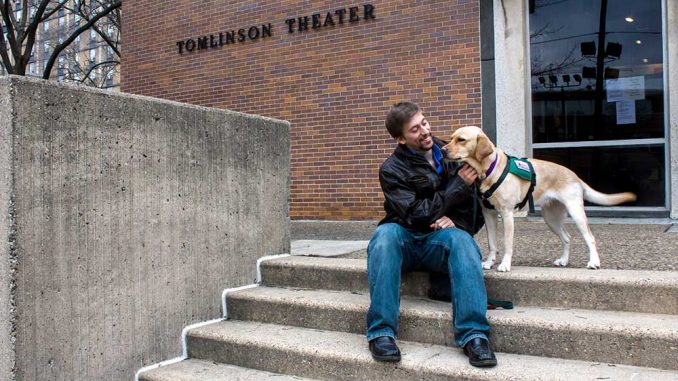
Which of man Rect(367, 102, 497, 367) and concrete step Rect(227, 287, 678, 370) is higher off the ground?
man Rect(367, 102, 497, 367)

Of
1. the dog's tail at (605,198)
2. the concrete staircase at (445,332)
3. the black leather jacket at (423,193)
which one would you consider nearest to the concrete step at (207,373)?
the concrete staircase at (445,332)

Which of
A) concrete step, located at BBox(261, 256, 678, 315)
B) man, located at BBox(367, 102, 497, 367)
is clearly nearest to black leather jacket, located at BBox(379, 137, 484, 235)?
man, located at BBox(367, 102, 497, 367)

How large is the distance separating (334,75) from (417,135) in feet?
17.2

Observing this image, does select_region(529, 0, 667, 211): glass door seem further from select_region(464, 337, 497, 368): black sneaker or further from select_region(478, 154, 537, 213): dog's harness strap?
select_region(464, 337, 497, 368): black sneaker

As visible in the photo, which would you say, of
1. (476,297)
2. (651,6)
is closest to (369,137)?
(651,6)

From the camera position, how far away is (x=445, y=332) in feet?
9.77

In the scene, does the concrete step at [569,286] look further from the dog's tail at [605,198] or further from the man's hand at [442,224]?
the dog's tail at [605,198]

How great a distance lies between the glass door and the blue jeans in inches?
192

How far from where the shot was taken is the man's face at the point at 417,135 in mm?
3207

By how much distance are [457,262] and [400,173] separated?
658 millimetres

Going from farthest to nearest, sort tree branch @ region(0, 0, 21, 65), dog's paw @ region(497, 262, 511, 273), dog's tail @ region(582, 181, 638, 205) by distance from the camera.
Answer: tree branch @ region(0, 0, 21, 65), dog's tail @ region(582, 181, 638, 205), dog's paw @ region(497, 262, 511, 273)

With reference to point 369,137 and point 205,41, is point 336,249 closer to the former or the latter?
point 369,137

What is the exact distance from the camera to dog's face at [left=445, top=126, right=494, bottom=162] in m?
3.22

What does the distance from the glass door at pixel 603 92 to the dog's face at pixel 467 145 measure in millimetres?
4554
